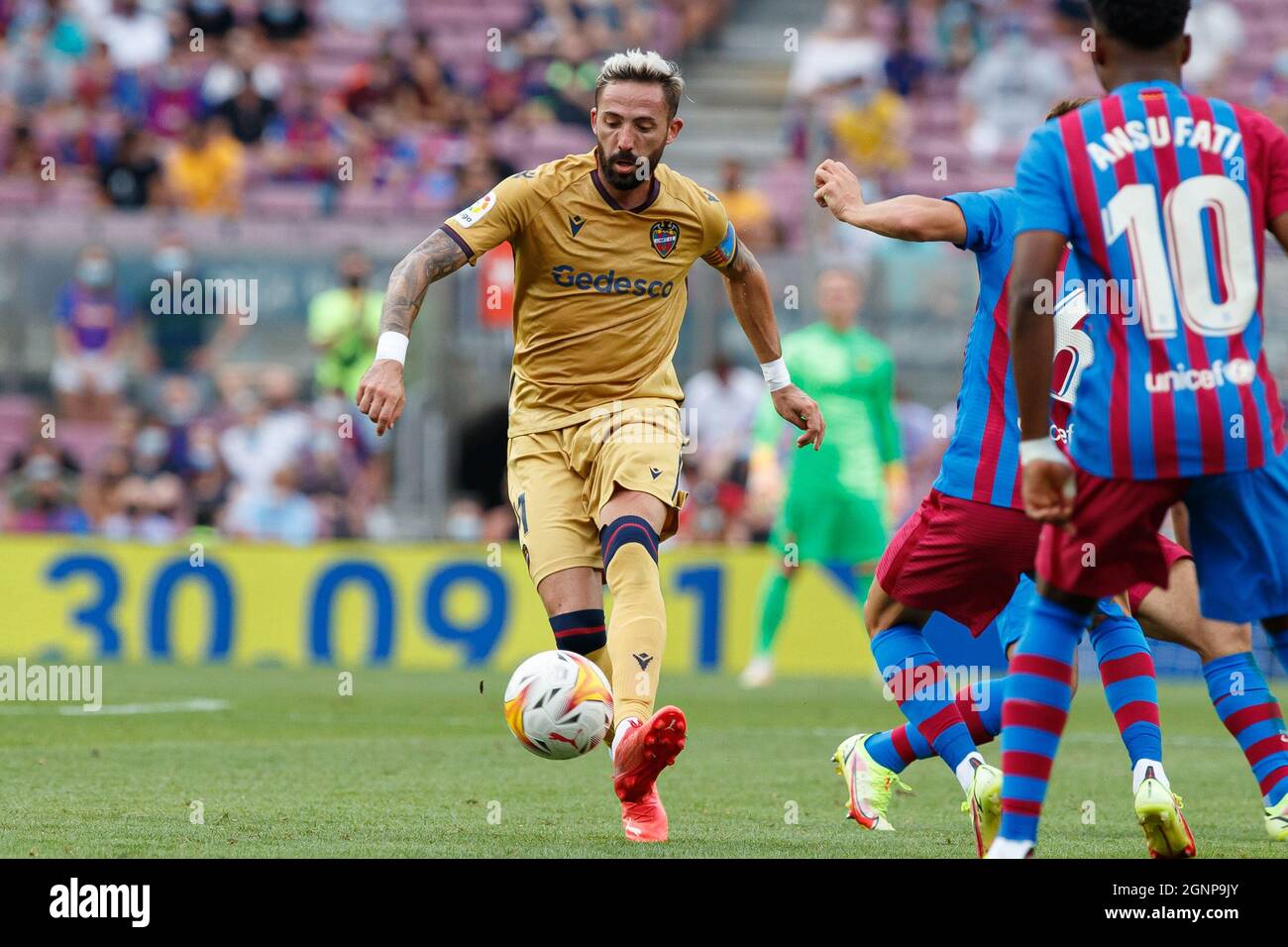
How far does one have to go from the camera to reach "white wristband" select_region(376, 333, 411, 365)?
6.15 meters

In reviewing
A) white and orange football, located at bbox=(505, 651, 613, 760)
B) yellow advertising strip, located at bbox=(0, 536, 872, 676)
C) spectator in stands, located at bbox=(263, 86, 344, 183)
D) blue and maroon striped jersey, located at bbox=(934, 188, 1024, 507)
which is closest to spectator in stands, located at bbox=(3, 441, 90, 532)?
yellow advertising strip, located at bbox=(0, 536, 872, 676)

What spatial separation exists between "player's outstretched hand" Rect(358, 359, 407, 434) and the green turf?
4.08ft

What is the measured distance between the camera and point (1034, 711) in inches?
194

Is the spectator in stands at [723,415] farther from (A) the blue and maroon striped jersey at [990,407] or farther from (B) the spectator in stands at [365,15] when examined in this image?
(A) the blue and maroon striped jersey at [990,407]

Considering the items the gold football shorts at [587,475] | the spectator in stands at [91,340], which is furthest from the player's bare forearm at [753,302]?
the spectator in stands at [91,340]

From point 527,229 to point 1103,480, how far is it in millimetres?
2578

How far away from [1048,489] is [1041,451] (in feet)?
0.31

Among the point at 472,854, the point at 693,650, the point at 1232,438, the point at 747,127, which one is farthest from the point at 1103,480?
the point at 747,127

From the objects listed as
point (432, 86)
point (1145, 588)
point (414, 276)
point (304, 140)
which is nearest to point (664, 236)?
point (414, 276)

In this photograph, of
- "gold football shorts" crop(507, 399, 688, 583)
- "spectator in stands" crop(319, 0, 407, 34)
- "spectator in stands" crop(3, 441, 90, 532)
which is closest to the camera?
"gold football shorts" crop(507, 399, 688, 583)

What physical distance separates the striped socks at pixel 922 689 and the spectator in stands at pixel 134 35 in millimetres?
15385

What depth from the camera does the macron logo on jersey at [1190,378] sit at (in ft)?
15.6

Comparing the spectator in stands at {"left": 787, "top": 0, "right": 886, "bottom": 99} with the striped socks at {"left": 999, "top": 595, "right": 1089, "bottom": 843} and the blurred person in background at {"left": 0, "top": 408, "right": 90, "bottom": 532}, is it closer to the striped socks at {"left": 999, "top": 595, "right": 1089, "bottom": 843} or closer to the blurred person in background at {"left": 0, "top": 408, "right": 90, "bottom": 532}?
the blurred person in background at {"left": 0, "top": 408, "right": 90, "bottom": 532}

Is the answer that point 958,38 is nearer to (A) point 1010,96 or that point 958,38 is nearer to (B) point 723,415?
(A) point 1010,96
